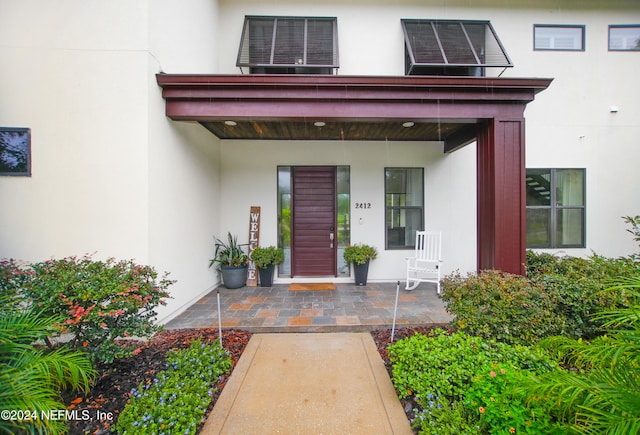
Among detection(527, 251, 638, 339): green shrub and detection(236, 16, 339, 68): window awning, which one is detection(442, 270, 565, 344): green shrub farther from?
detection(236, 16, 339, 68): window awning

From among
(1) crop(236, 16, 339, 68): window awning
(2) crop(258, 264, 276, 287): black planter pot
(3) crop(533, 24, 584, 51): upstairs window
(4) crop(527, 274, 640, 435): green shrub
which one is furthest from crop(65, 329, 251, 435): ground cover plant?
(3) crop(533, 24, 584, 51): upstairs window

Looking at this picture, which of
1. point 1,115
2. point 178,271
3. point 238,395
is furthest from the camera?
point 178,271

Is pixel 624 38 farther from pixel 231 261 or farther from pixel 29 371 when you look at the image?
pixel 29 371

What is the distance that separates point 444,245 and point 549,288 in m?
2.66

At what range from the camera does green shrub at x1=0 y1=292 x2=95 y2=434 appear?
1217 millimetres

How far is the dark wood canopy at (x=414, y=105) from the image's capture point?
128 inches

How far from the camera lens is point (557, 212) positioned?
5.09 meters

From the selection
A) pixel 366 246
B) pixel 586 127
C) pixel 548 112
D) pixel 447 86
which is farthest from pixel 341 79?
pixel 586 127

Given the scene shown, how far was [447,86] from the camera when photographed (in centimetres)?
329

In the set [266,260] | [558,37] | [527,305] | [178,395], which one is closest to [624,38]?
[558,37]

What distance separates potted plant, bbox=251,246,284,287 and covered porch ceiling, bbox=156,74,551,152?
240cm

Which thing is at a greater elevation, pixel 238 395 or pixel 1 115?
pixel 1 115

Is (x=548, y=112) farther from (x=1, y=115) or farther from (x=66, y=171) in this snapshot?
(x=1, y=115)

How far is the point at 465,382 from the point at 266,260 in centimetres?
352
